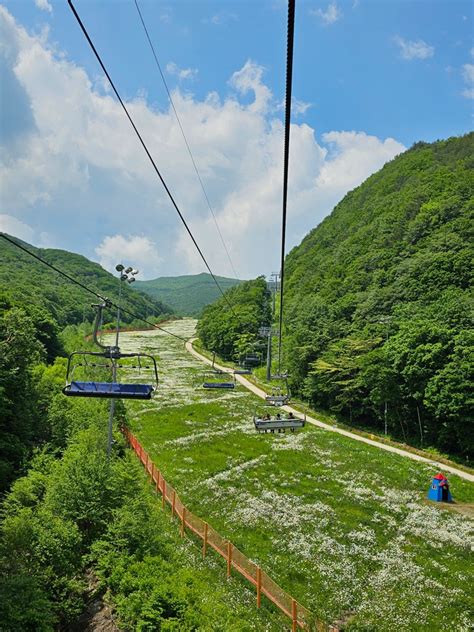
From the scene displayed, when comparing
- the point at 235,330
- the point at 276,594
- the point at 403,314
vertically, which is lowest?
the point at 276,594

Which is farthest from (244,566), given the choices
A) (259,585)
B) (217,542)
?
(217,542)

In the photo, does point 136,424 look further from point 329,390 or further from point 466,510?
point 466,510

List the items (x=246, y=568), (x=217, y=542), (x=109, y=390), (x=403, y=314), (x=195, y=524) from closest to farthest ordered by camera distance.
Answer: (x=109, y=390) < (x=246, y=568) < (x=217, y=542) < (x=195, y=524) < (x=403, y=314)

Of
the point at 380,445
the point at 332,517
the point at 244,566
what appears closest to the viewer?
the point at 244,566

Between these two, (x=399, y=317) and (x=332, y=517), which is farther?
(x=399, y=317)

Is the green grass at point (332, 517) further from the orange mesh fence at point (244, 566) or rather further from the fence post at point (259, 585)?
the fence post at point (259, 585)

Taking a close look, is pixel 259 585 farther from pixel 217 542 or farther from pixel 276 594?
pixel 217 542

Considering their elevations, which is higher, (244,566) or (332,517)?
(244,566)

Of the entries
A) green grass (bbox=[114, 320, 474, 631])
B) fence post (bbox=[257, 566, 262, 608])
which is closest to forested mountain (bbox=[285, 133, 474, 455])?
green grass (bbox=[114, 320, 474, 631])
